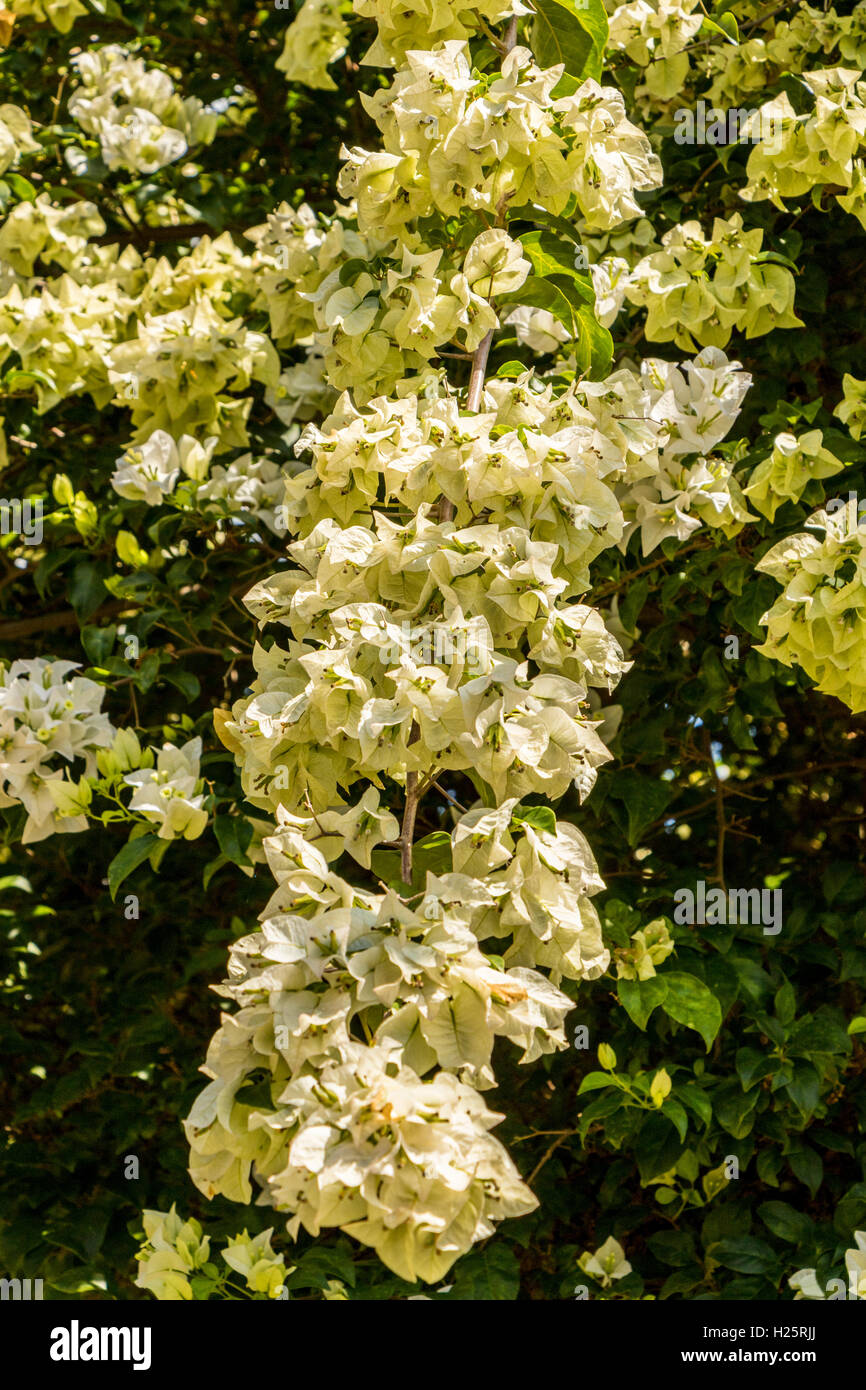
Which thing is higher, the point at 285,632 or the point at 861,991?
the point at 285,632

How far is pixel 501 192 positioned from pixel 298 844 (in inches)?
27.7

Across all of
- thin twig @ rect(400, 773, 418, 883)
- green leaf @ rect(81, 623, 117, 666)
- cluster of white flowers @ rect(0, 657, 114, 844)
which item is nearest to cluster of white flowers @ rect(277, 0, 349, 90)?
green leaf @ rect(81, 623, 117, 666)

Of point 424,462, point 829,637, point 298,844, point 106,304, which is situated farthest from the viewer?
point 106,304

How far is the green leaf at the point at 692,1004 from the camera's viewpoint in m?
Result: 1.52

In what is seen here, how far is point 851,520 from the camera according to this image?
4.83ft

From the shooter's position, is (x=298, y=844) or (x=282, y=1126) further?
(x=298, y=844)

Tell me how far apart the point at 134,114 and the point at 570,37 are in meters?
1.15

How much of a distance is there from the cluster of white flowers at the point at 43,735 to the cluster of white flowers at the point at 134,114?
1.12 m

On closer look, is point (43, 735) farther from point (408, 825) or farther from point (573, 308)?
point (573, 308)

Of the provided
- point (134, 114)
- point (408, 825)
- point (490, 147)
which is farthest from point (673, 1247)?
point (134, 114)

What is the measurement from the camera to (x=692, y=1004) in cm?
156

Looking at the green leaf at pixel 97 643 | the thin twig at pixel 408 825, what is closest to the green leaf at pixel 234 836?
the green leaf at pixel 97 643
